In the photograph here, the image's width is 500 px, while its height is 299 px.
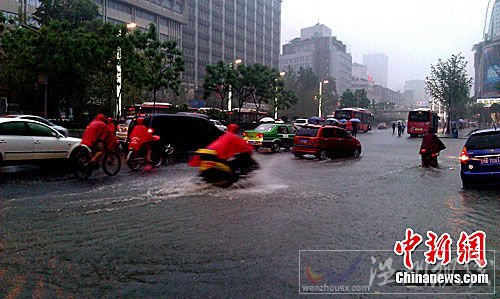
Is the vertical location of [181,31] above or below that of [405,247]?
above

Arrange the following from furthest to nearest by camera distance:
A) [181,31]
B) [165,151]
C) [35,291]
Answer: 1. [181,31]
2. [165,151]
3. [35,291]

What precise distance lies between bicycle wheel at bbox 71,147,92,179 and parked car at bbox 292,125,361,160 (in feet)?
34.6

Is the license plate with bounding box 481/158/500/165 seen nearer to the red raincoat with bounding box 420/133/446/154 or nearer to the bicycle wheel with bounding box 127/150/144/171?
the red raincoat with bounding box 420/133/446/154

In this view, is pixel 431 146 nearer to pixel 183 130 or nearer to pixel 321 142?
pixel 321 142

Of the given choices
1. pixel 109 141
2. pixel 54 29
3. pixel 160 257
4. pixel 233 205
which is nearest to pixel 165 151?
pixel 109 141

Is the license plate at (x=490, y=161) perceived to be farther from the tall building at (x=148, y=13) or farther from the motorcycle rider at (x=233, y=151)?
the tall building at (x=148, y=13)

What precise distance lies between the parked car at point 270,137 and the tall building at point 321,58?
5179 inches

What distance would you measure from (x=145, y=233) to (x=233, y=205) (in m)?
2.51

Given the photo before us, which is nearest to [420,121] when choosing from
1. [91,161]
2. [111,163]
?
[111,163]

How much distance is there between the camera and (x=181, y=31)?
90.3 m

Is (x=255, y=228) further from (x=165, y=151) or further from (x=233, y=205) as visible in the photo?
(x=165, y=151)

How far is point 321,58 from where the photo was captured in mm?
161250

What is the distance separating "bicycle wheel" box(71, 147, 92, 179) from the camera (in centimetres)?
1209

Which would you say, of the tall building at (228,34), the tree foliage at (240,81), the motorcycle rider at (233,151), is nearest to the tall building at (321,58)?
the tall building at (228,34)
